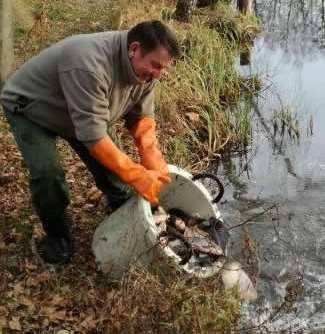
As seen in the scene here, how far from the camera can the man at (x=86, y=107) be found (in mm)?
3369

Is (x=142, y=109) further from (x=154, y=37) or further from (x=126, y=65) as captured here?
(x=154, y=37)

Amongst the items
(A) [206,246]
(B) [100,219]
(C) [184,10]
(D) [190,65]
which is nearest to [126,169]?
(A) [206,246]

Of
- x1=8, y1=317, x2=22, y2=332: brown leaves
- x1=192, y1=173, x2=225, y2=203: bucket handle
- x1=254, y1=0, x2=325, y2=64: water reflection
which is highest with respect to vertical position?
x1=192, y1=173, x2=225, y2=203: bucket handle

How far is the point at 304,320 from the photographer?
13.5 ft

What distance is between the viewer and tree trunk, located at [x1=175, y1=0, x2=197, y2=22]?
10.2 m

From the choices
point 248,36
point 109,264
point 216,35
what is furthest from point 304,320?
point 248,36

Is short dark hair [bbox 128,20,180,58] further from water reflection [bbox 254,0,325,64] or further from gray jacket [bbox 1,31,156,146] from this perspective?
water reflection [bbox 254,0,325,64]

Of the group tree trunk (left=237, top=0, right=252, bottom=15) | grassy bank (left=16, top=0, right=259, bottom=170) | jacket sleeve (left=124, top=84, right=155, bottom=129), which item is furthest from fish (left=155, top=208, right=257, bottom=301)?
tree trunk (left=237, top=0, right=252, bottom=15)

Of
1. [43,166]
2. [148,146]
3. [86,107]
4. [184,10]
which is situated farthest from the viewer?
[184,10]

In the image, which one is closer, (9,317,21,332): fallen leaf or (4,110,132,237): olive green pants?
(9,317,21,332): fallen leaf

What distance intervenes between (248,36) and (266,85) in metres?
2.45

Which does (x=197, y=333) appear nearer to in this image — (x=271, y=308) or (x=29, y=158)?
(x=271, y=308)

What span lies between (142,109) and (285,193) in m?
2.51

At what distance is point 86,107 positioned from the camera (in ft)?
11.1
